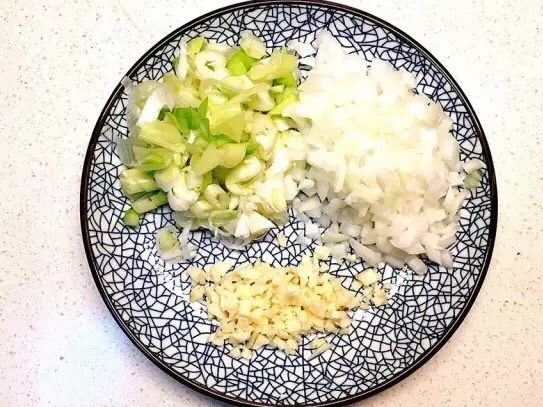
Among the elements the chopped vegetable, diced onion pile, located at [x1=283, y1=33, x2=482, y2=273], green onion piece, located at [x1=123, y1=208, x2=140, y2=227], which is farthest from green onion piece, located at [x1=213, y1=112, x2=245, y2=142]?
green onion piece, located at [x1=123, y1=208, x2=140, y2=227]

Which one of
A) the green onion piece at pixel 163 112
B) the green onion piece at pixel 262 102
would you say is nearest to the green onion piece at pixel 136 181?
the green onion piece at pixel 163 112

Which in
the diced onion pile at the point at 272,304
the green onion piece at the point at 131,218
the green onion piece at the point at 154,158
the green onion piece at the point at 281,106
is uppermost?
the green onion piece at the point at 281,106

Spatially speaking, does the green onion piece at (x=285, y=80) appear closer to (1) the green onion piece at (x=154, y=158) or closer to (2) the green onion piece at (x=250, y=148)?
(2) the green onion piece at (x=250, y=148)

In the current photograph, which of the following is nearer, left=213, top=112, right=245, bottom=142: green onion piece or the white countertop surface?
left=213, top=112, right=245, bottom=142: green onion piece

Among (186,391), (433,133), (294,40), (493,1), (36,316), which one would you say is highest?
(493,1)

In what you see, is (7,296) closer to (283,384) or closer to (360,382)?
(283,384)

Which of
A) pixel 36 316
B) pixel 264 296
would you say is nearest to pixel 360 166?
pixel 264 296

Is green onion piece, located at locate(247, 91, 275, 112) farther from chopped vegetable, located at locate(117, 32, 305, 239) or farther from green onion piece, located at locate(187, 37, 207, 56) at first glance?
green onion piece, located at locate(187, 37, 207, 56)
